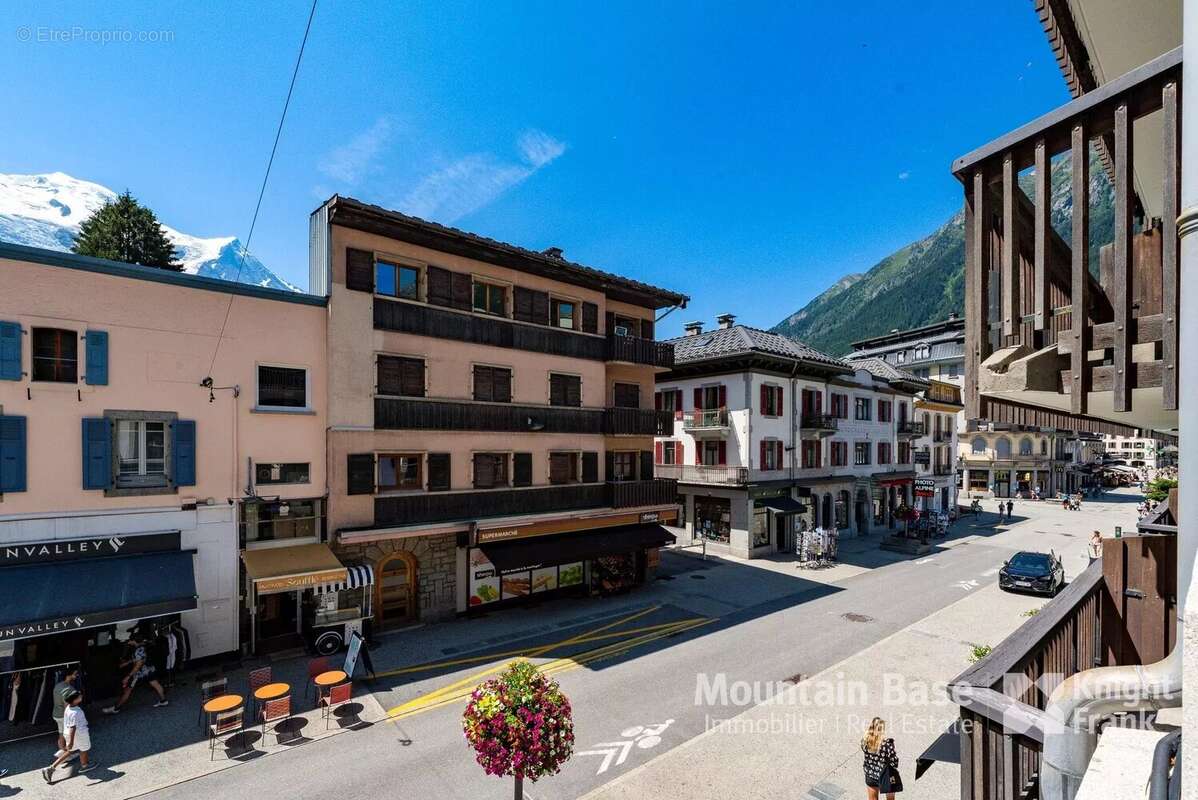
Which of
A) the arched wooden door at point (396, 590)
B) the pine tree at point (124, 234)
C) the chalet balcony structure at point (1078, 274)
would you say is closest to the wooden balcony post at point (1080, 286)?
the chalet balcony structure at point (1078, 274)

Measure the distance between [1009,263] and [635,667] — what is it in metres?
14.3

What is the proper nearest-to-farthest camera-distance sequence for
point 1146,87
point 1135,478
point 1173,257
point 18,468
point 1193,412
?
point 1193,412, point 1173,257, point 1146,87, point 18,468, point 1135,478

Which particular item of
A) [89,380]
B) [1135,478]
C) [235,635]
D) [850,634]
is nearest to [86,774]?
[235,635]

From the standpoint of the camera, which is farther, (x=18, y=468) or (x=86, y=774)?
(x=18, y=468)

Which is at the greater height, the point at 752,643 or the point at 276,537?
the point at 276,537

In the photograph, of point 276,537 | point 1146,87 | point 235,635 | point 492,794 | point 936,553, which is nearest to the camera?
point 1146,87

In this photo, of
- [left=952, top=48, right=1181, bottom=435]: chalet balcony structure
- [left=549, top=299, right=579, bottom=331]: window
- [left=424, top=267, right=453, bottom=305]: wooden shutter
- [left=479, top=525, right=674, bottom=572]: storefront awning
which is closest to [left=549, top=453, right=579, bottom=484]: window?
Answer: [left=479, top=525, right=674, bottom=572]: storefront awning

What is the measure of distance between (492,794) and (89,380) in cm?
1365

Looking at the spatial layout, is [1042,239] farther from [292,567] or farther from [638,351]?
[638,351]

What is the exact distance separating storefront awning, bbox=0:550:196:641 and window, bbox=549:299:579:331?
1402 centimetres

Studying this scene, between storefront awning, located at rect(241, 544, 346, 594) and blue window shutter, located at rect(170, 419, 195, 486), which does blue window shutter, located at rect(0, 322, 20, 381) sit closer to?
blue window shutter, located at rect(170, 419, 195, 486)

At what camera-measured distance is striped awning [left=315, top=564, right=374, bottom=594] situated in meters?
16.0

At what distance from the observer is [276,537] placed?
16.5 metres

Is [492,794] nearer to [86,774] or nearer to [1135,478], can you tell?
[86,774]
